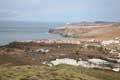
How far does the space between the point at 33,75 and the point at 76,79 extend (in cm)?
303

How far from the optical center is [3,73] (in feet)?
76.0

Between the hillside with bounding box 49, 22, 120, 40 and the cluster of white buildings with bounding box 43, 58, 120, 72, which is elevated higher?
the cluster of white buildings with bounding box 43, 58, 120, 72

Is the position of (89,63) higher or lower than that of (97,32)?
higher

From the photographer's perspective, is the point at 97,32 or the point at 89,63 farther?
the point at 97,32

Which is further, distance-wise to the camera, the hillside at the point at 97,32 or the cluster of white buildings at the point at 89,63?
the hillside at the point at 97,32

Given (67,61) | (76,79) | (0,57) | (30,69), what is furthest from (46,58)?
(76,79)

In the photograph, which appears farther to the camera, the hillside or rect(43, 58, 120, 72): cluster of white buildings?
the hillside

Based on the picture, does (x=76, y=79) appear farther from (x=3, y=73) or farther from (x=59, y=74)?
(x=3, y=73)

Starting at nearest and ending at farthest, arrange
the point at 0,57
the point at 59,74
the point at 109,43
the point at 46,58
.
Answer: the point at 59,74 < the point at 0,57 < the point at 46,58 < the point at 109,43

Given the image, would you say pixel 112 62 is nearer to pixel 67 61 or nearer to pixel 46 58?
pixel 67 61

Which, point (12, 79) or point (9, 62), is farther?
point (9, 62)

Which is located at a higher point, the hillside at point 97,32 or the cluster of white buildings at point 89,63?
the cluster of white buildings at point 89,63

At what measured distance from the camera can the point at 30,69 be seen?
24.9 metres

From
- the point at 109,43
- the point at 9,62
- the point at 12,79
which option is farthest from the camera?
the point at 109,43
